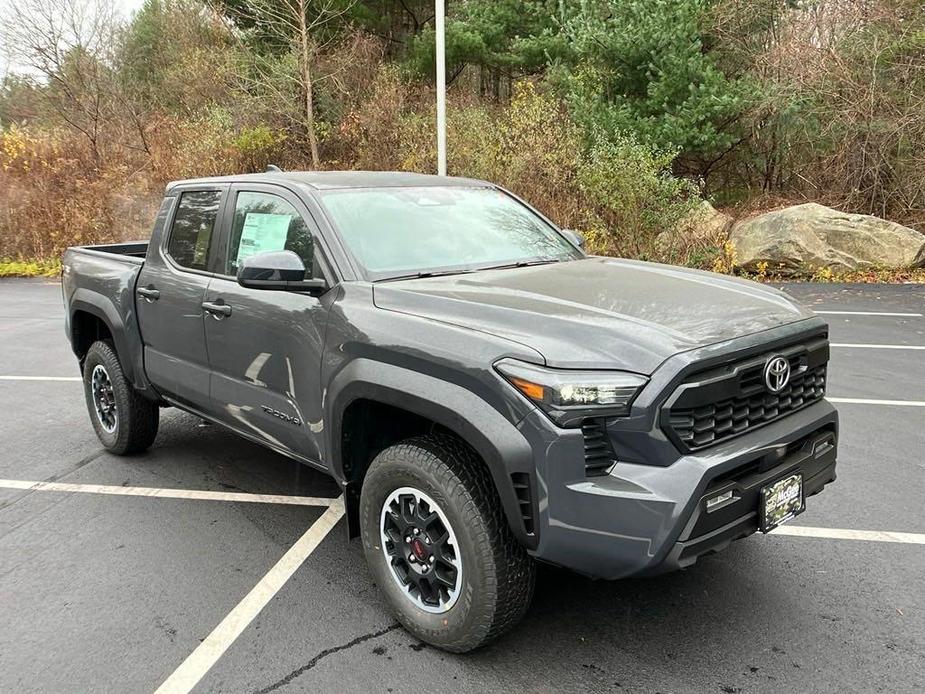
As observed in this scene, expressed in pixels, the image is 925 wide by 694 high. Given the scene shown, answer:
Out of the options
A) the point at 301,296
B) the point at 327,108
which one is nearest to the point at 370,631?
the point at 301,296

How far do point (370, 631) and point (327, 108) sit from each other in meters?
20.0

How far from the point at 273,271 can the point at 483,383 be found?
116cm

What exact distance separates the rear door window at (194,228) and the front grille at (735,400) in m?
2.87

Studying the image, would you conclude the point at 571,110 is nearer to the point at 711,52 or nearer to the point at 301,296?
the point at 711,52

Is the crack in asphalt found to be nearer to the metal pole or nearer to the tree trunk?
the metal pole

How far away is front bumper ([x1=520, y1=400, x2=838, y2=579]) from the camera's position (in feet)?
8.00

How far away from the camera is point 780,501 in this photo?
9.16 feet

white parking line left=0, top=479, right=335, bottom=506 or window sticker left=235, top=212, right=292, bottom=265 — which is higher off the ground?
window sticker left=235, top=212, right=292, bottom=265

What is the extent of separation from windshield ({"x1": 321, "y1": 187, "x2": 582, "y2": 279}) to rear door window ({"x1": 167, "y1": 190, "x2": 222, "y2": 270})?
987 mm

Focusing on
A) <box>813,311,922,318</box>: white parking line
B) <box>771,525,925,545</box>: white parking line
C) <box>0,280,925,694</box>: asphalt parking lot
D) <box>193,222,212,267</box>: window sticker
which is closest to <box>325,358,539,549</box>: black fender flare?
<box>0,280,925,694</box>: asphalt parking lot

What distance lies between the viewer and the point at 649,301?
9.91ft

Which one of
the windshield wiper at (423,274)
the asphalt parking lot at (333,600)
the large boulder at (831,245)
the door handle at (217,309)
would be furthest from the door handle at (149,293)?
the large boulder at (831,245)

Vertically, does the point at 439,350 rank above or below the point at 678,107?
below

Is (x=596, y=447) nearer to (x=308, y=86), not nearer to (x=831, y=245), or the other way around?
(x=831, y=245)
